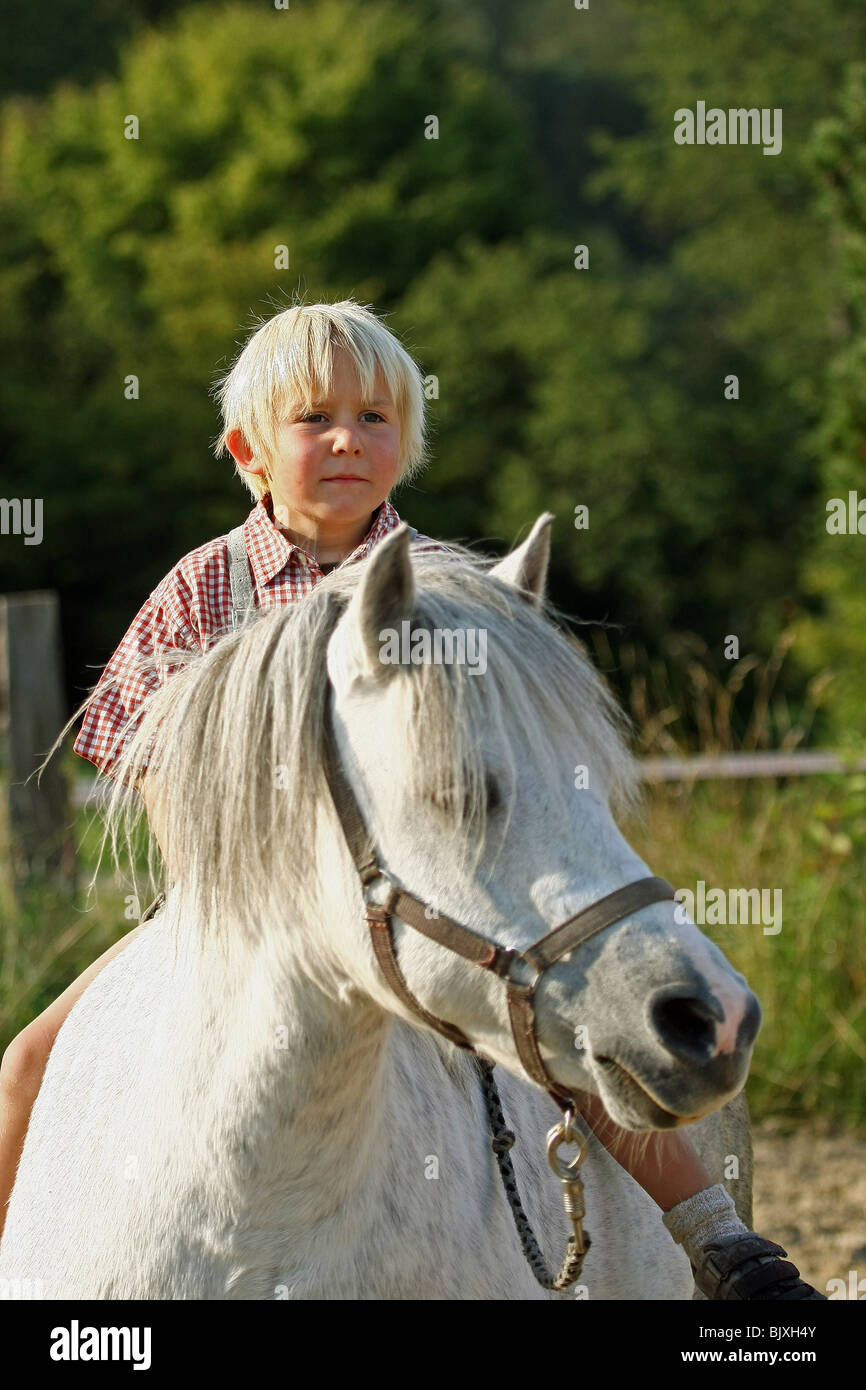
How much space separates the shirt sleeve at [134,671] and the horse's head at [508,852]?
542 mm

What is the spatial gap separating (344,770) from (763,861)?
4.56m

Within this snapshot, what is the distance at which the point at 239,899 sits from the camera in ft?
5.95

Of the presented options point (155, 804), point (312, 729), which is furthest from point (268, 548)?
point (312, 729)

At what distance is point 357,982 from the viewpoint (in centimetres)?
173

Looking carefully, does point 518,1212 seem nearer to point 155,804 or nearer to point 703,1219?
point 703,1219

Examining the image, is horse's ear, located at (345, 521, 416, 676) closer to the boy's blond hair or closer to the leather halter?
the leather halter

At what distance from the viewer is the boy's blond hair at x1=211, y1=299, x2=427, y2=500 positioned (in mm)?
2262

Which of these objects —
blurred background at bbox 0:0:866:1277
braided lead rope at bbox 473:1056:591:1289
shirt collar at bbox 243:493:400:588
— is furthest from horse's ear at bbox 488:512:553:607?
blurred background at bbox 0:0:866:1277

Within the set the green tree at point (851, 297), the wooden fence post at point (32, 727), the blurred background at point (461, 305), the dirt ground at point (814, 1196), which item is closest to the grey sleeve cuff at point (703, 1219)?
the dirt ground at point (814, 1196)

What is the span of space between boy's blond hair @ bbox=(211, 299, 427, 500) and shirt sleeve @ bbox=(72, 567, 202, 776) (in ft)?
1.00

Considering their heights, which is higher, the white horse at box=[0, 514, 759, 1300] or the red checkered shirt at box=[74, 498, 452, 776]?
the red checkered shirt at box=[74, 498, 452, 776]

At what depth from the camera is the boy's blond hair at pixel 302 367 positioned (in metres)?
2.26
